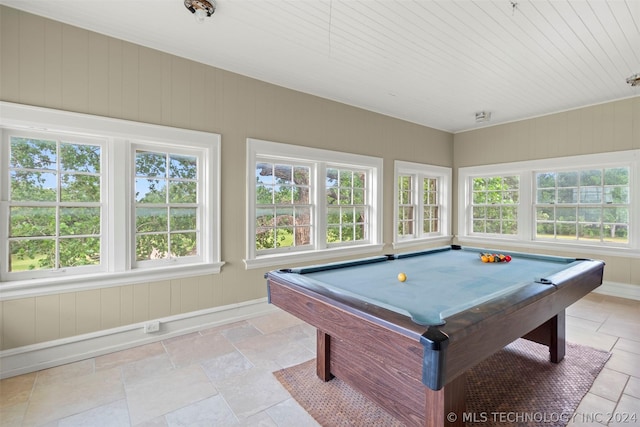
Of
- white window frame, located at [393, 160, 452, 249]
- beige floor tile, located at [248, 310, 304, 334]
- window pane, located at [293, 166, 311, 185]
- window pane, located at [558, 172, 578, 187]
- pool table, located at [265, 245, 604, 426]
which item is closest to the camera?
pool table, located at [265, 245, 604, 426]

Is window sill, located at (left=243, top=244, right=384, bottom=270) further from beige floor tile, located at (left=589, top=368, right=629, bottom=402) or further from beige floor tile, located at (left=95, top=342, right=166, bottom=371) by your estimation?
beige floor tile, located at (left=589, top=368, right=629, bottom=402)

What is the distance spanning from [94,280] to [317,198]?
8.46 ft

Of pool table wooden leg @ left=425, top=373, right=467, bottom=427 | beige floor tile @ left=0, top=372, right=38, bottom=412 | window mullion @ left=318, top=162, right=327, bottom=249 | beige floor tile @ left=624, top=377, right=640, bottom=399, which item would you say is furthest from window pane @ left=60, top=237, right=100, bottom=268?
beige floor tile @ left=624, top=377, right=640, bottom=399

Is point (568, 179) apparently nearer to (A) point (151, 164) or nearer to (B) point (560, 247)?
(B) point (560, 247)

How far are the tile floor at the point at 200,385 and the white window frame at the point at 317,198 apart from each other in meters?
0.98

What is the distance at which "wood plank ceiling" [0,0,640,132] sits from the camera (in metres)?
2.33

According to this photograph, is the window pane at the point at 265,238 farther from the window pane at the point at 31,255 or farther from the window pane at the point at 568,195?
the window pane at the point at 568,195

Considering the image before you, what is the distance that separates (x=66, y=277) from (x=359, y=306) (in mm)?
2531

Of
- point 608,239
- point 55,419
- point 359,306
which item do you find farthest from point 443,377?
point 608,239

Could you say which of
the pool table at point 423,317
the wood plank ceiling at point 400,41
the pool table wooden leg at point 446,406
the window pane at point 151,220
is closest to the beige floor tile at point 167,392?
the pool table at point 423,317

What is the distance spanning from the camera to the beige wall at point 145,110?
2.39m

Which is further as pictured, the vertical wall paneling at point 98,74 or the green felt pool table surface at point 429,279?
the vertical wall paneling at point 98,74

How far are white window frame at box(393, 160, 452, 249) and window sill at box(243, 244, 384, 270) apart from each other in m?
0.68

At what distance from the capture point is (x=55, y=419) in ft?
6.16
